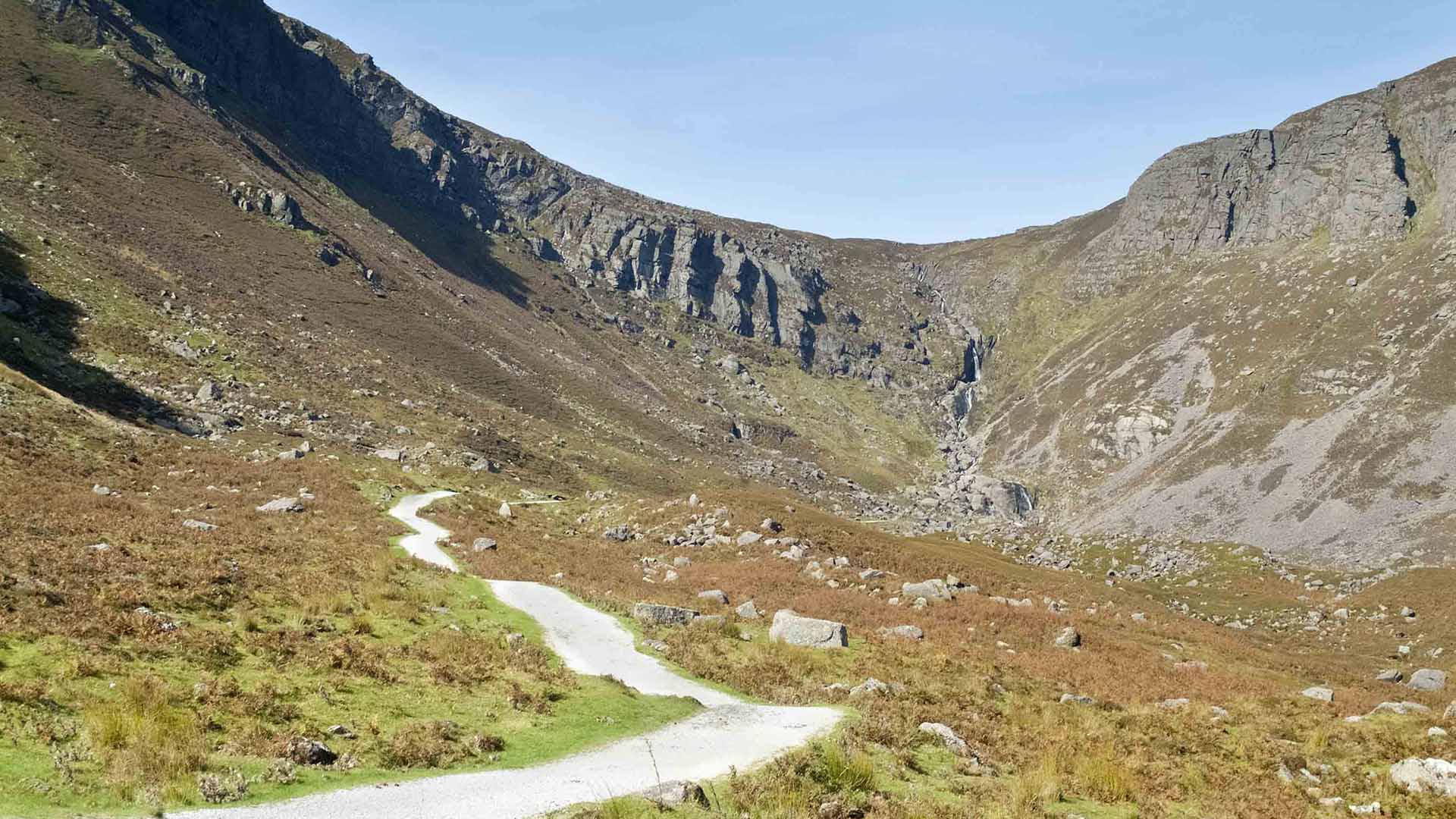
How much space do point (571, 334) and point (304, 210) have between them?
179ft

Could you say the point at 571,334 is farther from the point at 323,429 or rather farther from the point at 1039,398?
the point at 1039,398

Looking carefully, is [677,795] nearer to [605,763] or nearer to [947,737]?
[605,763]

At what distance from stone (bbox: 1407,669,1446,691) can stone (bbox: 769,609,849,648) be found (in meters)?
24.2

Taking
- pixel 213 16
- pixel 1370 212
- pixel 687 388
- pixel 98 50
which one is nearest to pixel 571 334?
pixel 687 388

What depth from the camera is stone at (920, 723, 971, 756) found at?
14797 mm

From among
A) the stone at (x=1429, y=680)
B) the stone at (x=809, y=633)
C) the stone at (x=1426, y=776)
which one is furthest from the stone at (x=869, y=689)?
the stone at (x=1429, y=680)

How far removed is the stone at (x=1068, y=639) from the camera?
27.7m

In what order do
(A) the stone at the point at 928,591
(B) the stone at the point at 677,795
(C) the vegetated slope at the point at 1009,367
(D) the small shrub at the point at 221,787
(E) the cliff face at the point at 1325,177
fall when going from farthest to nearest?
(E) the cliff face at the point at 1325,177, (C) the vegetated slope at the point at 1009,367, (A) the stone at the point at 928,591, (B) the stone at the point at 677,795, (D) the small shrub at the point at 221,787

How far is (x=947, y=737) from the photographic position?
50.5ft

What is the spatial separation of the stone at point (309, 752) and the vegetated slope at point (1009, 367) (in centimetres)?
6186

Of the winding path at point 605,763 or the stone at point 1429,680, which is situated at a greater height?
the winding path at point 605,763

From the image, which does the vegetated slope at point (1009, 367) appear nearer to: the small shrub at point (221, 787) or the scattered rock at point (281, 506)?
the scattered rock at point (281, 506)

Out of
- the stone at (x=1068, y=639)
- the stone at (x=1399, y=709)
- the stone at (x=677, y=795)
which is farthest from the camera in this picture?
the stone at (x=1068, y=639)

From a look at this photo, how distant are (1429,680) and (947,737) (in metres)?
27.8
